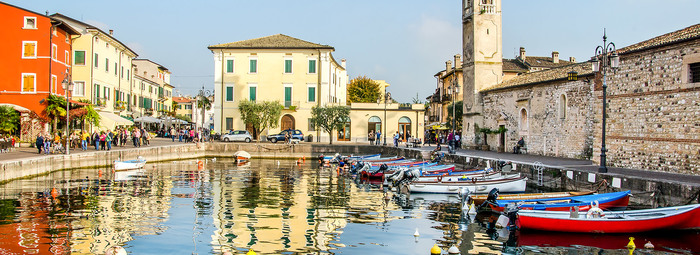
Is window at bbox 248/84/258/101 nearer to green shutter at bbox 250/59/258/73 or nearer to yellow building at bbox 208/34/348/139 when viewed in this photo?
yellow building at bbox 208/34/348/139

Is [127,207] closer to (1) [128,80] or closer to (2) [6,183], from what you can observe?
(2) [6,183]

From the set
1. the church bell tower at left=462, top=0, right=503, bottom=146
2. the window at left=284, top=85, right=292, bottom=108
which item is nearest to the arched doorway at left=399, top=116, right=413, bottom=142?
the window at left=284, top=85, right=292, bottom=108

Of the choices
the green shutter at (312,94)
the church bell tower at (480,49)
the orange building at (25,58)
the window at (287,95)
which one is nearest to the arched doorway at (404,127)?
the green shutter at (312,94)

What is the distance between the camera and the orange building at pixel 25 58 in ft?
118

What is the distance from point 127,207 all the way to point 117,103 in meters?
35.4

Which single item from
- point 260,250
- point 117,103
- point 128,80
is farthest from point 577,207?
point 128,80

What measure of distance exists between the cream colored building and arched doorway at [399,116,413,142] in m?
25.5

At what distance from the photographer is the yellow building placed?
185ft

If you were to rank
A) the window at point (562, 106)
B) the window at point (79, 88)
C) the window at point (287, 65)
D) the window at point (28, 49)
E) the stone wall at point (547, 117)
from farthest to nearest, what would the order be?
1. the window at point (287, 65)
2. the window at point (79, 88)
3. the window at point (28, 49)
4. the window at point (562, 106)
5. the stone wall at point (547, 117)

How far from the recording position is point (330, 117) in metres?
52.5

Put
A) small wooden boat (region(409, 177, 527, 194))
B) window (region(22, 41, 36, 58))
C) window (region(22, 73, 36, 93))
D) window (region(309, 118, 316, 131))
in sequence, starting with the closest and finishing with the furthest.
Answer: small wooden boat (region(409, 177, 527, 194)) < window (region(22, 73, 36, 93)) < window (region(22, 41, 36, 58)) < window (region(309, 118, 316, 131))

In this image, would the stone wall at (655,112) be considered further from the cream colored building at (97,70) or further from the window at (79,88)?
the window at (79,88)

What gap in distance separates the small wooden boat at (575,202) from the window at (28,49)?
31.5 m

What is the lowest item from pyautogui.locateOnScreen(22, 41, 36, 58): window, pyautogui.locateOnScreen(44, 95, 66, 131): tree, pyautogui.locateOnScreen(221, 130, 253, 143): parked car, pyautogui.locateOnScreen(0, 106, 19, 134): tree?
pyautogui.locateOnScreen(221, 130, 253, 143): parked car
